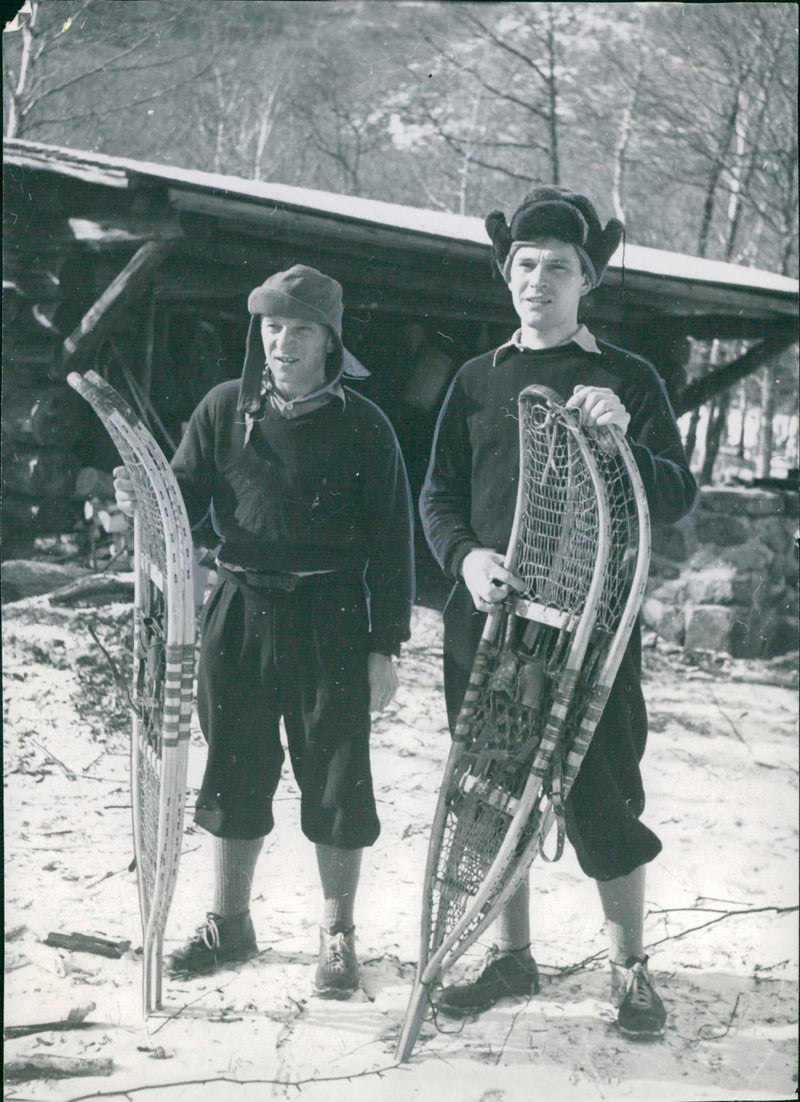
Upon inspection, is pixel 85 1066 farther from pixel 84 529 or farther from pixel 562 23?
pixel 562 23

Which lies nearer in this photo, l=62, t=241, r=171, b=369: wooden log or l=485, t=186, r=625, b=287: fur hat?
l=485, t=186, r=625, b=287: fur hat

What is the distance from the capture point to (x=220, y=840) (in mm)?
2586

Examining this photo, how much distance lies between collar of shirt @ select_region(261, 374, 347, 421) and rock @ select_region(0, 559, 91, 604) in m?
1.16

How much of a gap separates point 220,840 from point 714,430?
4561 mm

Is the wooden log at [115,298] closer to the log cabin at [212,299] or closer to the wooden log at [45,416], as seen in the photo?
the log cabin at [212,299]

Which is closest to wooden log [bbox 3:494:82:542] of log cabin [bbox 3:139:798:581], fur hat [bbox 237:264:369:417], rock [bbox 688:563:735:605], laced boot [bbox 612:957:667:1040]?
log cabin [bbox 3:139:798:581]

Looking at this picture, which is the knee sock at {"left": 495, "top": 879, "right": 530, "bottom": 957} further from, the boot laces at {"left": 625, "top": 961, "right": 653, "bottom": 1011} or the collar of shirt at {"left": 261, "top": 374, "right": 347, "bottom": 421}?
the collar of shirt at {"left": 261, "top": 374, "right": 347, "bottom": 421}

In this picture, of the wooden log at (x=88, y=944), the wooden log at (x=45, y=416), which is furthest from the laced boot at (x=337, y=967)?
the wooden log at (x=45, y=416)

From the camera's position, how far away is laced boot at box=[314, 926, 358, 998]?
254cm

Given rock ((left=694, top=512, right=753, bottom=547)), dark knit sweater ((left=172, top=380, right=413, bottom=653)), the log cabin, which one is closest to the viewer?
dark knit sweater ((left=172, top=380, right=413, bottom=653))

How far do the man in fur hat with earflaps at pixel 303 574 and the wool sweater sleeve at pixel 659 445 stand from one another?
61 cm

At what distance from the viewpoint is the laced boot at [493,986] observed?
2520 millimetres

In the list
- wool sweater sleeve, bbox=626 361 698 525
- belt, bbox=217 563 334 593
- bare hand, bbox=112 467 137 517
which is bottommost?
belt, bbox=217 563 334 593

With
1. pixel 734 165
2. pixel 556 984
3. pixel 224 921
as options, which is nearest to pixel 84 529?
pixel 224 921
